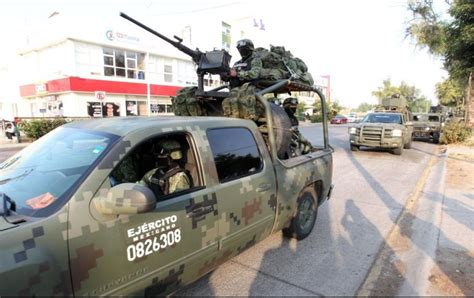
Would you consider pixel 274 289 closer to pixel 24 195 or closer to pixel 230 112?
pixel 230 112

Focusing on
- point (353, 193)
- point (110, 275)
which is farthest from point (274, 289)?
point (353, 193)

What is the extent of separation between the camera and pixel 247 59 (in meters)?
5.55

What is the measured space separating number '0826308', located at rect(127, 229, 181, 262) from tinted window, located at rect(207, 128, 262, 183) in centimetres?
66

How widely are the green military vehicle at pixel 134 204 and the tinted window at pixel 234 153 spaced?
1 cm

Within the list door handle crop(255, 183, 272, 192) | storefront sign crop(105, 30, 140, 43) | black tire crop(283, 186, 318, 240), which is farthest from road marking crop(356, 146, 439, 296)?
storefront sign crop(105, 30, 140, 43)

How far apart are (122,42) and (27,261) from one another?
2731cm

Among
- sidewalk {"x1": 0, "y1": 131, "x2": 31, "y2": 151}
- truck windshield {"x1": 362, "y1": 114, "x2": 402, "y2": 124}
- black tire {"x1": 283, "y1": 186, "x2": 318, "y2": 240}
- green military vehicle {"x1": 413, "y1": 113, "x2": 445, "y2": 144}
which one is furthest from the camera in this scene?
green military vehicle {"x1": 413, "y1": 113, "x2": 445, "y2": 144}

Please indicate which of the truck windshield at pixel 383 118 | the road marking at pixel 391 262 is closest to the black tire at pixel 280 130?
the road marking at pixel 391 262

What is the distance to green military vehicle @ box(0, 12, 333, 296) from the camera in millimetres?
1845

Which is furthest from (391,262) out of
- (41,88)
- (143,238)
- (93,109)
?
(41,88)

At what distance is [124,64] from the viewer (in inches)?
1056

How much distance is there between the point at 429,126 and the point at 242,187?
1867 cm

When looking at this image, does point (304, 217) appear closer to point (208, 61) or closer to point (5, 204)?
point (208, 61)

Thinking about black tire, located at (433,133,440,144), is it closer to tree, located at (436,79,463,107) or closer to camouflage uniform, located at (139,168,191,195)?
camouflage uniform, located at (139,168,191,195)
